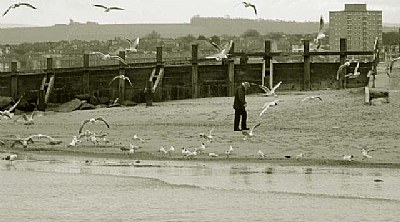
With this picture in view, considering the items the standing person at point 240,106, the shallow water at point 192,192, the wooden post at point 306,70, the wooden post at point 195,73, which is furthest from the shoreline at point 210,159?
the wooden post at point 306,70

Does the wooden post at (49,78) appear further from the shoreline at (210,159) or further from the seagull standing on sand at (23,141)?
the shoreline at (210,159)

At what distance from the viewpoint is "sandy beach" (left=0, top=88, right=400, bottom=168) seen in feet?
83.6

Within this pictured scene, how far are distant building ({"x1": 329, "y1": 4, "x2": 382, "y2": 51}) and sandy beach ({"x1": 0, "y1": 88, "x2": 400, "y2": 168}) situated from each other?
1213 inches

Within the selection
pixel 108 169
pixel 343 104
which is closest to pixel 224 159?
pixel 108 169

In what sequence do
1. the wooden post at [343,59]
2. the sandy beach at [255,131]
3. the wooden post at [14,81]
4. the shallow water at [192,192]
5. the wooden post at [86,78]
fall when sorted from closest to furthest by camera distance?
the shallow water at [192,192]
the sandy beach at [255,131]
the wooden post at [14,81]
the wooden post at [86,78]
the wooden post at [343,59]

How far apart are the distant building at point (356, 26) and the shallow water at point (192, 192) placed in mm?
45557

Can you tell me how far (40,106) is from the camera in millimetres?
44844

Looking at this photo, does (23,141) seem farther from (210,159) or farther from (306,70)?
(306,70)

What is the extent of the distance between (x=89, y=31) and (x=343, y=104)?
289 ft

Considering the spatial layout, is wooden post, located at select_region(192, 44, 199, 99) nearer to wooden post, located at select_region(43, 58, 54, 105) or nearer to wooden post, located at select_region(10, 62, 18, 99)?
wooden post, located at select_region(43, 58, 54, 105)

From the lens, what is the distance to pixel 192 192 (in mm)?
19266

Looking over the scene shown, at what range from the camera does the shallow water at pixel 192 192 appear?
16.8 m

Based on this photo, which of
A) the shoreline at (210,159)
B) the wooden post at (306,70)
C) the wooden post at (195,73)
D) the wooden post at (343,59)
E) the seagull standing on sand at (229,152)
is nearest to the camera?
the shoreline at (210,159)

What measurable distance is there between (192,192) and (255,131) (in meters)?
11.3
